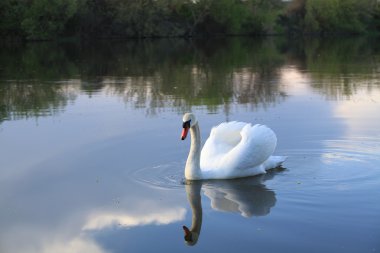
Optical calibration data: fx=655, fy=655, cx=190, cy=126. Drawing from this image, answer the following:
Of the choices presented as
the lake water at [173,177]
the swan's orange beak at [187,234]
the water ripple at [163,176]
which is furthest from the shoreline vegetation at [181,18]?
the swan's orange beak at [187,234]

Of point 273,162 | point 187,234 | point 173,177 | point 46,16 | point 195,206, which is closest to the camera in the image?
point 187,234

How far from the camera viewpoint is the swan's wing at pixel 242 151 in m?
10.1

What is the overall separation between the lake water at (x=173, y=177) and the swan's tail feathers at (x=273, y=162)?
6.6 inches

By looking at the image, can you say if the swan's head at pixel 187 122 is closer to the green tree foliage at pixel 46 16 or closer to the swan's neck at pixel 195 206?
the swan's neck at pixel 195 206

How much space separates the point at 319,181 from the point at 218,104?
318 inches

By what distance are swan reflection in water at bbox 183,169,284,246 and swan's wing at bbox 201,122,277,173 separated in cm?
27

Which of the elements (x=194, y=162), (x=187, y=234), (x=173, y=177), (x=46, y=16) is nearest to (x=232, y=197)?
(x=194, y=162)

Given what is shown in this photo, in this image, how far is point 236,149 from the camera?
10266mm

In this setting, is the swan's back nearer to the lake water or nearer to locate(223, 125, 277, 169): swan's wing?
locate(223, 125, 277, 169): swan's wing

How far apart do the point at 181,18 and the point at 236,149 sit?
7227 cm

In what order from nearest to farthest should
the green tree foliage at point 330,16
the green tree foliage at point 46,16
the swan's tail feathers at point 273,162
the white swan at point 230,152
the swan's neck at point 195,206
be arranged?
the swan's neck at point 195,206 → the white swan at point 230,152 → the swan's tail feathers at point 273,162 → the green tree foliage at point 46,16 → the green tree foliage at point 330,16

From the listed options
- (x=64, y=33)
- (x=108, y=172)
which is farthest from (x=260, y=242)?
(x=64, y=33)

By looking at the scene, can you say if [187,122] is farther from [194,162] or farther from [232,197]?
[232,197]

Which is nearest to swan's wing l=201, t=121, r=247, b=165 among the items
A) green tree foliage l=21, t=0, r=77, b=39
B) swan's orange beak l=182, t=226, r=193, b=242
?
swan's orange beak l=182, t=226, r=193, b=242
